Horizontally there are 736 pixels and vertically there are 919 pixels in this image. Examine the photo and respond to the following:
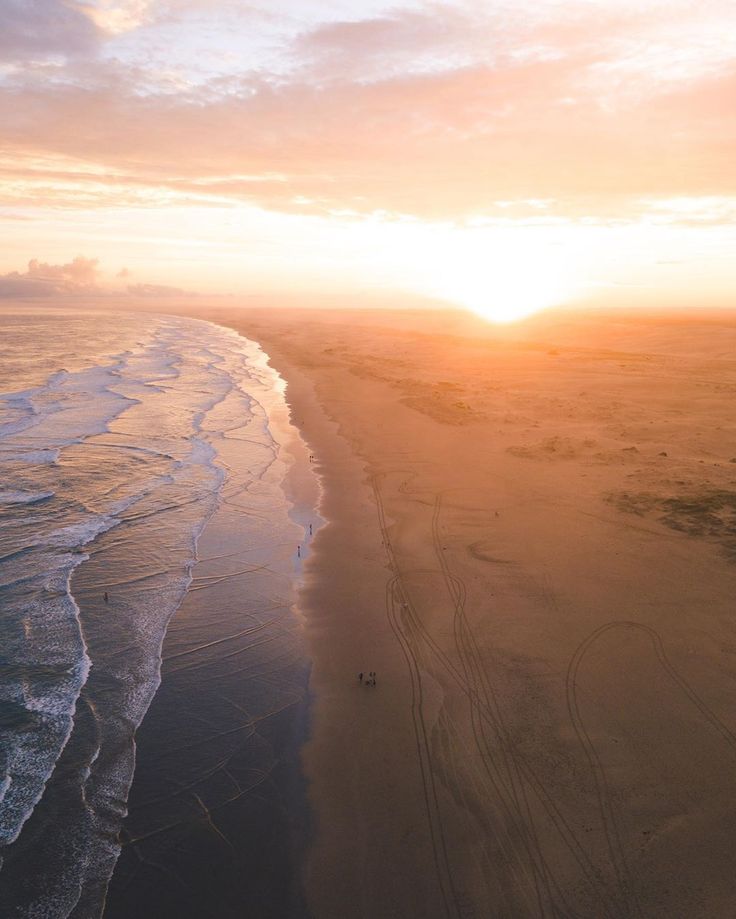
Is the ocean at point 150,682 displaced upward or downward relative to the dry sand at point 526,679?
downward

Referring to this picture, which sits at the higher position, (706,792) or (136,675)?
(706,792)

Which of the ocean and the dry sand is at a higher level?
the dry sand

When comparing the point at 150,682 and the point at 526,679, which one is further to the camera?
the point at 150,682

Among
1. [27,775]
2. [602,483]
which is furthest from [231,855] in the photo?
[602,483]

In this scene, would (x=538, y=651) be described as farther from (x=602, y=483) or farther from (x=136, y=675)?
(x=602, y=483)

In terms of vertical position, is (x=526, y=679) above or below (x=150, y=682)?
above
